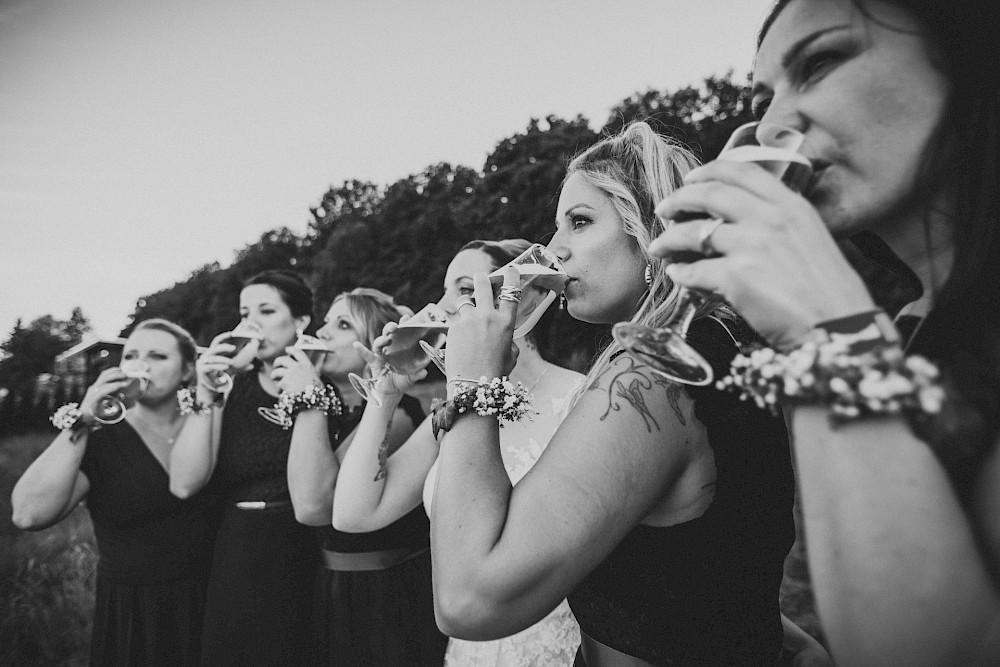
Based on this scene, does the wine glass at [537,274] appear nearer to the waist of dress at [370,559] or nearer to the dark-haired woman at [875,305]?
the dark-haired woman at [875,305]

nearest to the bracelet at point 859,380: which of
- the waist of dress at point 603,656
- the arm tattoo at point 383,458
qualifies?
the waist of dress at point 603,656

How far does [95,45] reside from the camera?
532 centimetres

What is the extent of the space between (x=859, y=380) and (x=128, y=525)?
14.3 ft

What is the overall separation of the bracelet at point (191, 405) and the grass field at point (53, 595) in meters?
4.03

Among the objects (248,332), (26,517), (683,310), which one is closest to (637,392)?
(683,310)

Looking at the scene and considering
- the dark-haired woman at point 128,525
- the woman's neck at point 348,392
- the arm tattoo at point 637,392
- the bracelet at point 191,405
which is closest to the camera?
the arm tattoo at point 637,392

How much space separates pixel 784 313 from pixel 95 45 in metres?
7.20

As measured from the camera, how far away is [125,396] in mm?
3576

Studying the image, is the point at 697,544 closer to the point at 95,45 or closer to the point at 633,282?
the point at 633,282

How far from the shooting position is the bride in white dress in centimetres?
234

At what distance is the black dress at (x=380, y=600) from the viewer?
3.07 m

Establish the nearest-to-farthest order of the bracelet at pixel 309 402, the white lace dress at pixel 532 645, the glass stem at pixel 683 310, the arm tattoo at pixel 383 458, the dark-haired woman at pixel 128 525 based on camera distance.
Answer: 1. the glass stem at pixel 683 310
2. the white lace dress at pixel 532 645
3. the arm tattoo at pixel 383 458
4. the dark-haired woman at pixel 128 525
5. the bracelet at pixel 309 402

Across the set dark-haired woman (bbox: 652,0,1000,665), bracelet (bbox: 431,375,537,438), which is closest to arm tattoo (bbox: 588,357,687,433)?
bracelet (bbox: 431,375,537,438)

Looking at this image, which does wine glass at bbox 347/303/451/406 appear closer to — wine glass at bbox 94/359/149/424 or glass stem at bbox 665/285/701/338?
glass stem at bbox 665/285/701/338
